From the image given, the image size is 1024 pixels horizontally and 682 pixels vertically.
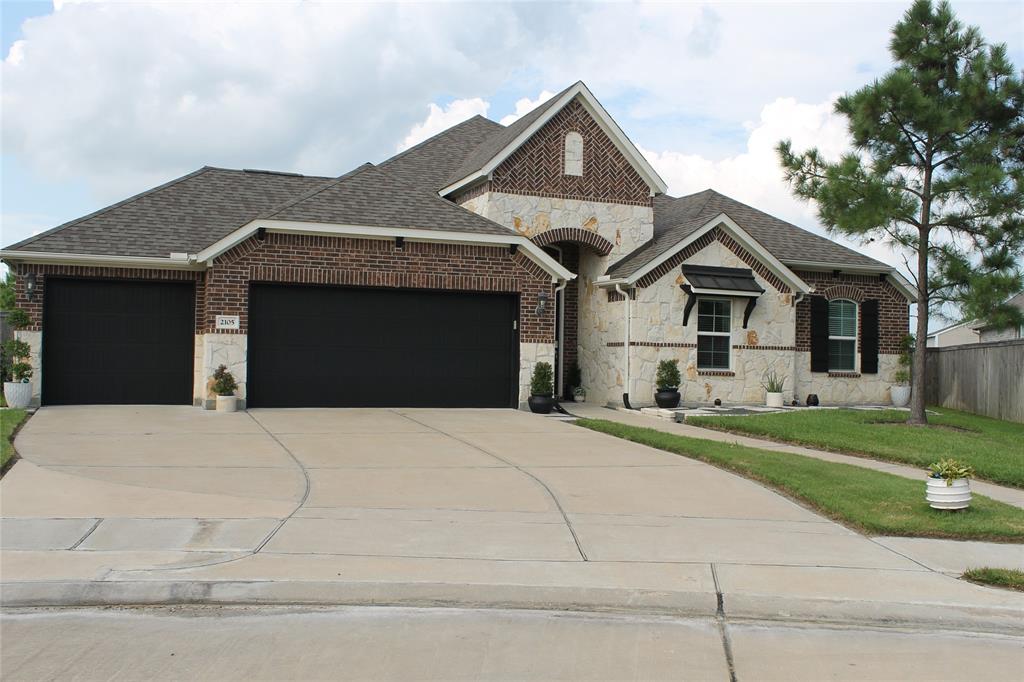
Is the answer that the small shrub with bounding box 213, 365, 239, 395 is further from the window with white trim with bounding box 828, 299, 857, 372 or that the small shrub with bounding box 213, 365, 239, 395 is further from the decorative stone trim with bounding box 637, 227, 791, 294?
the window with white trim with bounding box 828, 299, 857, 372

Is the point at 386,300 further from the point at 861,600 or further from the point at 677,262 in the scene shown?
the point at 861,600

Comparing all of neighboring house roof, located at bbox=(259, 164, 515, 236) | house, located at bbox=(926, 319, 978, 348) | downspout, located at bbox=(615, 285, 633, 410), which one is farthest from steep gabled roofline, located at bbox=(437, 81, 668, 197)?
house, located at bbox=(926, 319, 978, 348)

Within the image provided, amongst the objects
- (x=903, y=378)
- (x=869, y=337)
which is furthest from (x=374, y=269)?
(x=903, y=378)

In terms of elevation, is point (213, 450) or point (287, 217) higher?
point (287, 217)

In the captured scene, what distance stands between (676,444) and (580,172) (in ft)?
31.2

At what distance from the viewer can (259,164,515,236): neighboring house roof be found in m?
18.4

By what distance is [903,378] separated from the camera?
78.0 feet

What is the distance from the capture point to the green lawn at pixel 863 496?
340 inches

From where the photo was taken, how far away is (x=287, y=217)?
59.0 feet

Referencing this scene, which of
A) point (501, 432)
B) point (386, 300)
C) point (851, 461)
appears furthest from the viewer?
point (386, 300)

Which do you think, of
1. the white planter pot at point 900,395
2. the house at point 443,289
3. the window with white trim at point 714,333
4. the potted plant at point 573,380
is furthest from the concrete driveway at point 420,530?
the white planter pot at point 900,395

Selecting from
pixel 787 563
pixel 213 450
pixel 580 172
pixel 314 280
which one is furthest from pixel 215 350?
pixel 787 563

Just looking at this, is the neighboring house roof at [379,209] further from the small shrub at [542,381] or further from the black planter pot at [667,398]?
the black planter pot at [667,398]

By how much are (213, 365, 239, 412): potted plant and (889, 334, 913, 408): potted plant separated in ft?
52.3
